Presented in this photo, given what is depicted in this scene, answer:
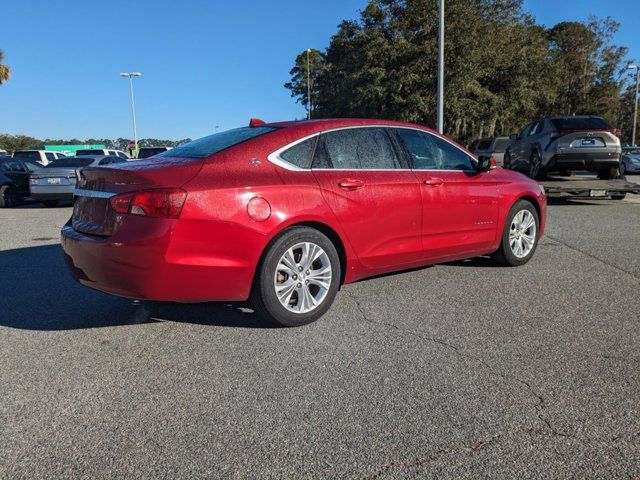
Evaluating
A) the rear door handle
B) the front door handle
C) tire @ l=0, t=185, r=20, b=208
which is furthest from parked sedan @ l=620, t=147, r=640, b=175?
the rear door handle

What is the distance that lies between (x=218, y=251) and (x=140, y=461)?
5.32ft

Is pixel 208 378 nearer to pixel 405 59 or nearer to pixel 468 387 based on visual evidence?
pixel 468 387

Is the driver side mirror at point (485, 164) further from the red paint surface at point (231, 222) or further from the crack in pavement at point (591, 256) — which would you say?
the crack in pavement at point (591, 256)

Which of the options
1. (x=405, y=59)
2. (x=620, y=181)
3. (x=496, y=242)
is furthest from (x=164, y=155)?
(x=405, y=59)

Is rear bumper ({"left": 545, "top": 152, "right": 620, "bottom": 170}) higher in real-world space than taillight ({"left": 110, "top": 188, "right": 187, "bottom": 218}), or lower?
higher

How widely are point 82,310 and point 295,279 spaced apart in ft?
6.41

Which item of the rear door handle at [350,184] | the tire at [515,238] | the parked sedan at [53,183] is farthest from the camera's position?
the parked sedan at [53,183]

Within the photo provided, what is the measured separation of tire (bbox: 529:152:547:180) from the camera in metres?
12.8

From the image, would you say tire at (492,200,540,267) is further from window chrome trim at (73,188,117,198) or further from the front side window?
window chrome trim at (73,188,117,198)

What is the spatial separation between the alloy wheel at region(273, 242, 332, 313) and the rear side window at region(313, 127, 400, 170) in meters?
0.72

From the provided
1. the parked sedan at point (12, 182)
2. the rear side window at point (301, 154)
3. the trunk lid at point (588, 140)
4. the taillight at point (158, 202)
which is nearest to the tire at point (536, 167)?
the trunk lid at point (588, 140)

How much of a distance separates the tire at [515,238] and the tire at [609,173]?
7633mm

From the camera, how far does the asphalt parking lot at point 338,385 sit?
241cm

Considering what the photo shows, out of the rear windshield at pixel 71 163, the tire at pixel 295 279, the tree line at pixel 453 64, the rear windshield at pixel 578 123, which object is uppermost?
the tree line at pixel 453 64
